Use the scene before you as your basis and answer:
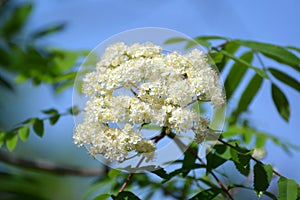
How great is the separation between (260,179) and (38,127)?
94 centimetres

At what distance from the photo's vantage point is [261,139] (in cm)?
262

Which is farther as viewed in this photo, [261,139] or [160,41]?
[261,139]

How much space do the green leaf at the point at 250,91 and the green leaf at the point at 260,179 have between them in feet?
2.34

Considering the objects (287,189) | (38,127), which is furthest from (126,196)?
(38,127)

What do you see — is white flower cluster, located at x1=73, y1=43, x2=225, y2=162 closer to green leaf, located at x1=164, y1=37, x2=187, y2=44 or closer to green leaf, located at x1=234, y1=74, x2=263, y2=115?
green leaf, located at x1=164, y1=37, x2=187, y2=44

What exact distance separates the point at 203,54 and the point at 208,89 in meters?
0.20

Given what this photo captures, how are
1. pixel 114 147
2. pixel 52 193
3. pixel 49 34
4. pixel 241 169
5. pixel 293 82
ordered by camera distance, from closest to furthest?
1. pixel 114 147
2. pixel 241 169
3. pixel 293 82
4. pixel 49 34
5. pixel 52 193

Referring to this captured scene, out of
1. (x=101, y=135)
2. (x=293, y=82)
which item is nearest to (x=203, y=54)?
(x=101, y=135)

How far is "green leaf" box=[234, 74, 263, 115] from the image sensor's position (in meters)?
2.36

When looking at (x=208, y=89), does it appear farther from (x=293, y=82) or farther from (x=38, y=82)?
(x=38, y=82)

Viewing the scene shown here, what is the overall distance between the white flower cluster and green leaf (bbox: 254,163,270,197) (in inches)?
10.1

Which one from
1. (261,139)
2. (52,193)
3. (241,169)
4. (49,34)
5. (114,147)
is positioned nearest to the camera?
(114,147)

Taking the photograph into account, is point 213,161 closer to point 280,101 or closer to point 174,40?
point 174,40

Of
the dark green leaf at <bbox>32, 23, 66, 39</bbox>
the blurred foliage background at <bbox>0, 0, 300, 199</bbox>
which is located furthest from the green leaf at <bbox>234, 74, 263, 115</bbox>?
the dark green leaf at <bbox>32, 23, 66, 39</bbox>
